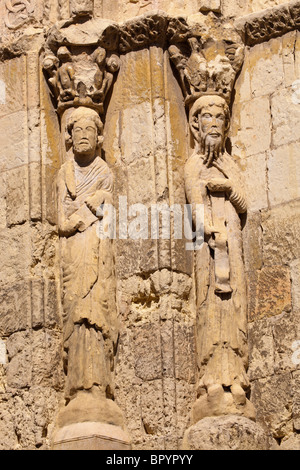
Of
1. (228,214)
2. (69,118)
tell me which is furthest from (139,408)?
(69,118)

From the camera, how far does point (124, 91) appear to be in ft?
37.5

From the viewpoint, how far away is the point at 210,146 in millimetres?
11086

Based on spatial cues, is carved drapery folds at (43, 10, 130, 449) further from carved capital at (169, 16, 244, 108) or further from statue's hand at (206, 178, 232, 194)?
statue's hand at (206, 178, 232, 194)

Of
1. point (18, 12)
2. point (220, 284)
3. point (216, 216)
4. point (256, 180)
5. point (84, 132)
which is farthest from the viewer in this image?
point (18, 12)

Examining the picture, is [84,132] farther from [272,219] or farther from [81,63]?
[272,219]

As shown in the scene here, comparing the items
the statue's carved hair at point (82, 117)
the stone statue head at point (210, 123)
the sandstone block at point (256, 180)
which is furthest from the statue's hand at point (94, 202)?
the sandstone block at point (256, 180)

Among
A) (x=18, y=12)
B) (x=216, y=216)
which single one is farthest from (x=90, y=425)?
(x=18, y=12)

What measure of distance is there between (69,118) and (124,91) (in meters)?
0.49

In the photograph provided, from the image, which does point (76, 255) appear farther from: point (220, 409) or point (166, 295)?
point (220, 409)

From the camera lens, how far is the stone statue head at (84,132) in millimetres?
11125

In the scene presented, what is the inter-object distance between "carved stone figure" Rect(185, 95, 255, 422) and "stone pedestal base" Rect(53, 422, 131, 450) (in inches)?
22.2

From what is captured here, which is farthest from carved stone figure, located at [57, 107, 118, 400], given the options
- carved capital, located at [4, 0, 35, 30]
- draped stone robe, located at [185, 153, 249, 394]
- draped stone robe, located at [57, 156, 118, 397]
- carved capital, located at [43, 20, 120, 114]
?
carved capital, located at [4, 0, 35, 30]

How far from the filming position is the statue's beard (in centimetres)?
1109

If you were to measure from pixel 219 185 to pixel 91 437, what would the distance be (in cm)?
211
